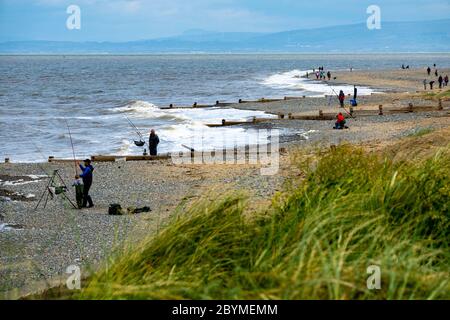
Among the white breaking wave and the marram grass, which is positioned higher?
the white breaking wave

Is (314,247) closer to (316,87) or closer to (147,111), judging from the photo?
(147,111)

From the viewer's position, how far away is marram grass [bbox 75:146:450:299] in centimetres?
419

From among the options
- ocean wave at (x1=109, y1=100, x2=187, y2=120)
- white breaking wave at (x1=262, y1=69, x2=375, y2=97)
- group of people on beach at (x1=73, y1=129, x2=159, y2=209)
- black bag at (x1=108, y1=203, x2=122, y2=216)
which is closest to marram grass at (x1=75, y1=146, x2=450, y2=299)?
black bag at (x1=108, y1=203, x2=122, y2=216)

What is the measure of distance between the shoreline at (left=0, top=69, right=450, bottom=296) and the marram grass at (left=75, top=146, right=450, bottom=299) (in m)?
0.62

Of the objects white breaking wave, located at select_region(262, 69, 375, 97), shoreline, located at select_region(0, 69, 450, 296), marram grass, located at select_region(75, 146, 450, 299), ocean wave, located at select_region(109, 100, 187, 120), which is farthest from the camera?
white breaking wave, located at select_region(262, 69, 375, 97)

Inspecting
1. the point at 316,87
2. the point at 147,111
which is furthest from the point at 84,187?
the point at 316,87

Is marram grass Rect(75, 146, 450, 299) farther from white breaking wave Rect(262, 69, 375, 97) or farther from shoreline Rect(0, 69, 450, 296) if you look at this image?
white breaking wave Rect(262, 69, 375, 97)

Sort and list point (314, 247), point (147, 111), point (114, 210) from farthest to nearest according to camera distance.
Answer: point (147, 111) < point (114, 210) < point (314, 247)

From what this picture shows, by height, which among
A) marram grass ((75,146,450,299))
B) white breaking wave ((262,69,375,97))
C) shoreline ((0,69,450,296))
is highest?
white breaking wave ((262,69,375,97))

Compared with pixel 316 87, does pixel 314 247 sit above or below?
below

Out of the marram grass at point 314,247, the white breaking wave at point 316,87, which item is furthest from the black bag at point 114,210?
the white breaking wave at point 316,87

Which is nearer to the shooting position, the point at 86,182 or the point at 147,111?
the point at 86,182

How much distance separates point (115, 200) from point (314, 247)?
13418 millimetres

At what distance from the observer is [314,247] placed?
14.5 ft
